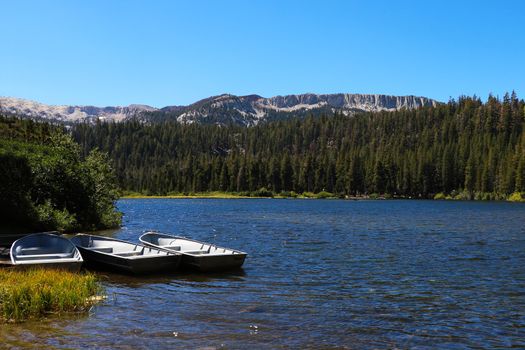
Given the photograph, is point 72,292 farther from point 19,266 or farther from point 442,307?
point 442,307

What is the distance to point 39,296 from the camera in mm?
18844

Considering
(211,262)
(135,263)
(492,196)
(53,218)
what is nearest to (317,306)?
(211,262)

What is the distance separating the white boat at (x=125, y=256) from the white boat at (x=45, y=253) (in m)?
2.73

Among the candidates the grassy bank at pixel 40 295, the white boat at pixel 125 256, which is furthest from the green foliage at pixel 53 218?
the grassy bank at pixel 40 295

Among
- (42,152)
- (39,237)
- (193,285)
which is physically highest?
(42,152)

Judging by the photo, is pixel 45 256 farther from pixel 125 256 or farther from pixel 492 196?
pixel 492 196

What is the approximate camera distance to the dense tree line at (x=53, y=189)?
4406 cm

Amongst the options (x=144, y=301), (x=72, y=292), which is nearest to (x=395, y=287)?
(x=144, y=301)

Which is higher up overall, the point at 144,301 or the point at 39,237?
the point at 39,237

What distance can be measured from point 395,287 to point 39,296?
17768 mm

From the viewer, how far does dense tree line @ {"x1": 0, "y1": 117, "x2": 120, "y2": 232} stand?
44062 millimetres

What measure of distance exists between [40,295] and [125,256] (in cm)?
1159

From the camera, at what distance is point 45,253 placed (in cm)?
2797

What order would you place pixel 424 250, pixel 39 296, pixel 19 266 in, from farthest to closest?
pixel 424 250 → pixel 19 266 → pixel 39 296
